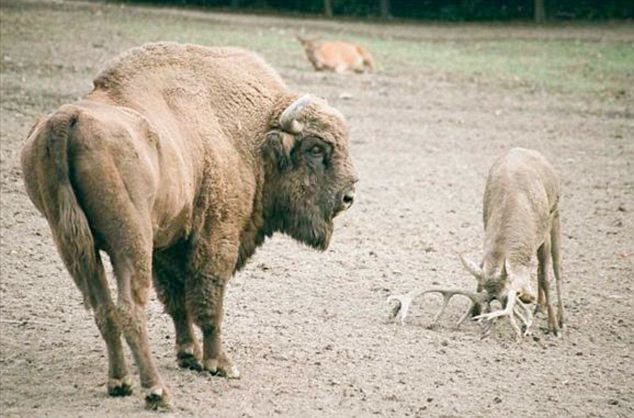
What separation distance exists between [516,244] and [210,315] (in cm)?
287

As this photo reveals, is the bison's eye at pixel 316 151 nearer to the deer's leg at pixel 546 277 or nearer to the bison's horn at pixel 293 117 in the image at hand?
the bison's horn at pixel 293 117

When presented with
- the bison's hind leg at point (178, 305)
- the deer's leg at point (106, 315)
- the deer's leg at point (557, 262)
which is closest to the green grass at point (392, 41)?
the deer's leg at point (557, 262)

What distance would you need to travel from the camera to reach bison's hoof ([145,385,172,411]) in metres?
6.10

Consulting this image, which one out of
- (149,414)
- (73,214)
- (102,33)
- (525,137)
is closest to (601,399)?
(149,414)

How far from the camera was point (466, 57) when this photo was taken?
24.5 meters

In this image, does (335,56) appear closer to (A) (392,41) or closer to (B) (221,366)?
(A) (392,41)

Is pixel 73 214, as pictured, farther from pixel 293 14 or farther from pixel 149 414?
pixel 293 14

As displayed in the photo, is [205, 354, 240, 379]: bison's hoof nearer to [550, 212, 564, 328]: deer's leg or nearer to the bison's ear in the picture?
the bison's ear

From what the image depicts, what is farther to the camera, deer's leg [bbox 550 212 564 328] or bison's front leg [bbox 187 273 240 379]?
deer's leg [bbox 550 212 564 328]

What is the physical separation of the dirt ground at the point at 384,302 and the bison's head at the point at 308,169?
0.95m

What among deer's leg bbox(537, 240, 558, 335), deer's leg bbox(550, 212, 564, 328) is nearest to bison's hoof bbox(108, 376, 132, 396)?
deer's leg bbox(537, 240, 558, 335)

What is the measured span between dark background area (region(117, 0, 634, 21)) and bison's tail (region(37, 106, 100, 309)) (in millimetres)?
27893

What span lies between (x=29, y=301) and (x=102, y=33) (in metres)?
15.5

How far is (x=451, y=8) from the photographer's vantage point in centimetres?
3462
